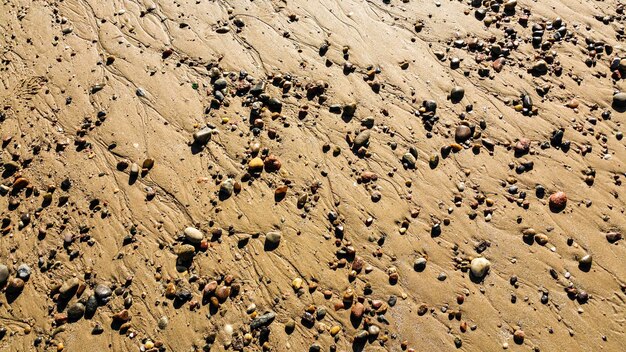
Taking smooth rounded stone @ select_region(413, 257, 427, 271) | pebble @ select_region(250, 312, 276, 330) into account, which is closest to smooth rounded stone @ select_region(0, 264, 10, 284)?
pebble @ select_region(250, 312, 276, 330)

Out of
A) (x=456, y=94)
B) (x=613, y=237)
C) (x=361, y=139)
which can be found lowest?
(x=361, y=139)

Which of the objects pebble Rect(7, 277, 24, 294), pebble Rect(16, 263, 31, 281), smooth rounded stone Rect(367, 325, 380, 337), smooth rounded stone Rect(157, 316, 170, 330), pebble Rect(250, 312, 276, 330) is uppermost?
smooth rounded stone Rect(367, 325, 380, 337)

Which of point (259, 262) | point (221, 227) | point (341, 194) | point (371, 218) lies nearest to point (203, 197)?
point (221, 227)

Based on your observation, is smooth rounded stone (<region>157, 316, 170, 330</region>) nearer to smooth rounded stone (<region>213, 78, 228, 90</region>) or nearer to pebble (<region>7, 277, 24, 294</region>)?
pebble (<region>7, 277, 24, 294</region>)

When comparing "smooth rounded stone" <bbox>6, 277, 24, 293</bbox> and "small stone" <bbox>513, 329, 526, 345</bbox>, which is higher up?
"small stone" <bbox>513, 329, 526, 345</bbox>

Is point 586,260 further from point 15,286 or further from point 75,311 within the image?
point 15,286

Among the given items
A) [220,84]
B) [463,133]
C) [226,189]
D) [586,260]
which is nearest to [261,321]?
[226,189]

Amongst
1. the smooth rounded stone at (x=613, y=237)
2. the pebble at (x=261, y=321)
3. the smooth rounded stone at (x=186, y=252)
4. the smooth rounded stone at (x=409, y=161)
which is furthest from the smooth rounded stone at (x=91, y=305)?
the smooth rounded stone at (x=613, y=237)
